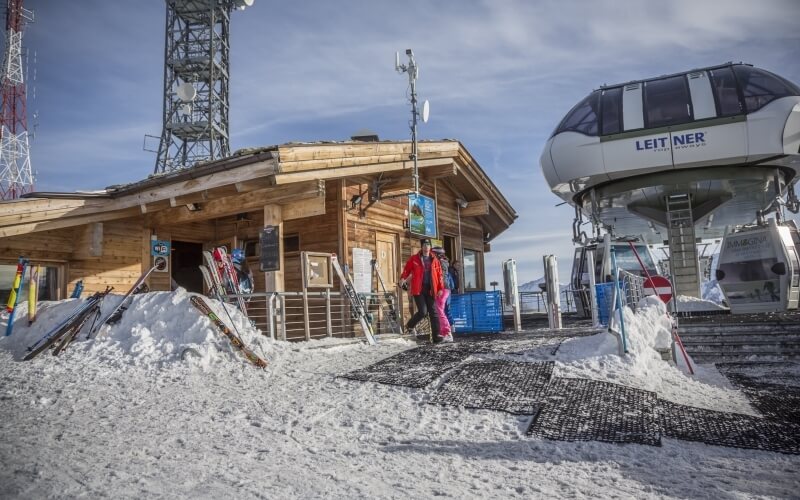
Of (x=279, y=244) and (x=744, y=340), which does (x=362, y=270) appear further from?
(x=744, y=340)

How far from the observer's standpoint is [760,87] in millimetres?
13227

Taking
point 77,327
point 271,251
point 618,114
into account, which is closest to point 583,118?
point 618,114

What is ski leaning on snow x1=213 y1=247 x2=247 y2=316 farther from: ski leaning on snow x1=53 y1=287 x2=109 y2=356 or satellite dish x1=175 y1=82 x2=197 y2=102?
satellite dish x1=175 y1=82 x2=197 y2=102

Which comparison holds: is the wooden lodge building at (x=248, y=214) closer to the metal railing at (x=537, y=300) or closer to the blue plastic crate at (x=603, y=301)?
the blue plastic crate at (x=603, y=301)

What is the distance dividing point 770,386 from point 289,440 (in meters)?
6.13

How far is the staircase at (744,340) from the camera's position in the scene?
309 inches

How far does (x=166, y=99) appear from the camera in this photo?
3362 centimetres

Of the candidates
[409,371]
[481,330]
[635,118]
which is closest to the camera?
[409,371]

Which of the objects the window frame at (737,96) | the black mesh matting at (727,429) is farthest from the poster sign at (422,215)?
the black mesh matting at (727,429)

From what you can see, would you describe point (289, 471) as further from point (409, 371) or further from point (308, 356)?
point (308, 356)

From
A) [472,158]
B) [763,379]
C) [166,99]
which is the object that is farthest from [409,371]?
[166,99]

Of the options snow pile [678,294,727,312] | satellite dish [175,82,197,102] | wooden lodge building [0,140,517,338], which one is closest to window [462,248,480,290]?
wooden lodge building [0,140,517,338]

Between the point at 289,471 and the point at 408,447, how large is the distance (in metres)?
0.95

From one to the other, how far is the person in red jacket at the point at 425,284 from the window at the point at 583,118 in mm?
8562
